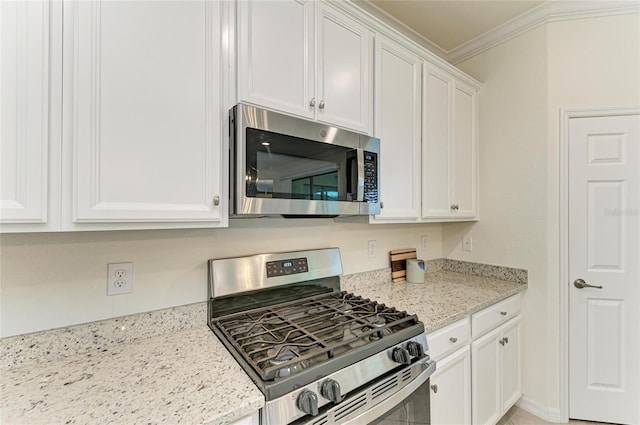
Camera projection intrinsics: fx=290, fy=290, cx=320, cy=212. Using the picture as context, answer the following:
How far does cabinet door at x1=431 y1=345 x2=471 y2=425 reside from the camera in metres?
1.45

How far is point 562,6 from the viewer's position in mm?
2010

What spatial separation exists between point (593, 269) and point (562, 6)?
184 cm

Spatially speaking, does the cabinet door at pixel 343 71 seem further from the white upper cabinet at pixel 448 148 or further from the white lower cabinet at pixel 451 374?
the white lower cabinet at pixel 451 374

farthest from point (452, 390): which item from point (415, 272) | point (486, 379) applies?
point (415, 272)

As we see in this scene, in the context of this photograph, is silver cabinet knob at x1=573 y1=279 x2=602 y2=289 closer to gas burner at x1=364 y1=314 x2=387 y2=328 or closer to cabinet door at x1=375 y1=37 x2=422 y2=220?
cabinet door at x1=375 y1=37 x2=422 y2=220

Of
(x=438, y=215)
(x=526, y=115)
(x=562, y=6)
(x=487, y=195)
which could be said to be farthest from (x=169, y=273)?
(x=562, y=6)

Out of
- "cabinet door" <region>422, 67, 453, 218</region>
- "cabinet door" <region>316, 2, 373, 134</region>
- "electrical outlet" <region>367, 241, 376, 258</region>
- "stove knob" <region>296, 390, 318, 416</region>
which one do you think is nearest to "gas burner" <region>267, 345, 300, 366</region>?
"stove knob" <region>296, 390, 318, 416</region>

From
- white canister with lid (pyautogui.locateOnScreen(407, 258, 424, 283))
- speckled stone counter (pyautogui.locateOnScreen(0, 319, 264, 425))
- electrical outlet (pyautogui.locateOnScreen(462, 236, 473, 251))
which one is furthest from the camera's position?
electrical outlet (pyautogui.locateOnScreen(462, 236, 473, 251))

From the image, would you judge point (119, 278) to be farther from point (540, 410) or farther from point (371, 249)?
point (540, 410)

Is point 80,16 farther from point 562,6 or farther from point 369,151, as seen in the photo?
point 562,6

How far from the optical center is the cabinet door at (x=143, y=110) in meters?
0.85

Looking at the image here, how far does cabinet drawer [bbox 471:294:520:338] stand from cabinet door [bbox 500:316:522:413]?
7 centimetres

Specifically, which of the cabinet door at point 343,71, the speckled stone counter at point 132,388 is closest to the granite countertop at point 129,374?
the speckled stone counter at point 132,388

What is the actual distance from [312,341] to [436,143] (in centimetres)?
158
